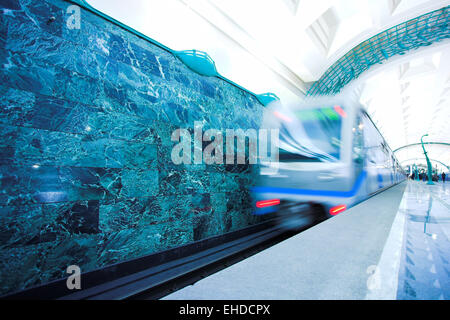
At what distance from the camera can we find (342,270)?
197 centimetres

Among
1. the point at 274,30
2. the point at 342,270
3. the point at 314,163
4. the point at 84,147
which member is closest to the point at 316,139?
the point at 314,163

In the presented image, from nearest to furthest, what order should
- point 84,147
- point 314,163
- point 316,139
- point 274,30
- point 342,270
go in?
1. point 342,270
2. point 84,147
3. point 314,163
4. point 316,139
5. point 274,30

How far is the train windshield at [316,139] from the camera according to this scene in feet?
15.1

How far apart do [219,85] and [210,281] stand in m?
4.07

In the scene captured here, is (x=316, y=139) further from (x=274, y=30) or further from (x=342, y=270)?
(x=274, y=30)

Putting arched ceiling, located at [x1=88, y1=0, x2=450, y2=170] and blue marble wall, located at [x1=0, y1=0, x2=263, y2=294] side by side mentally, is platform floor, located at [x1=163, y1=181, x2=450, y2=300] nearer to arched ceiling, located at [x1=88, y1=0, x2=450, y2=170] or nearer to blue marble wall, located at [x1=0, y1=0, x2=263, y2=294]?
blue marble wall, located at [x1=0, y1=0, x2=263, y2=294]

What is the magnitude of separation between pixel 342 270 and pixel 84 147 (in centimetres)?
319

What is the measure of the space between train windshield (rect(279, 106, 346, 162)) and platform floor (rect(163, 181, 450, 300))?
1916 mm

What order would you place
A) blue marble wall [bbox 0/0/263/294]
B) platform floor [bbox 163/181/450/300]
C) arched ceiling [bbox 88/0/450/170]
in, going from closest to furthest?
platform floor [bbox 163/181/450/300] < blue marble wall [bbox 0/0/263/294] < arched ceiling [bbox 88/0/450/170]

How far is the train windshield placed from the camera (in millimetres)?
4602

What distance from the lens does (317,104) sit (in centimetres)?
486

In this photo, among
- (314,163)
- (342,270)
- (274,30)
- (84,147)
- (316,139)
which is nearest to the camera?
(342,270)

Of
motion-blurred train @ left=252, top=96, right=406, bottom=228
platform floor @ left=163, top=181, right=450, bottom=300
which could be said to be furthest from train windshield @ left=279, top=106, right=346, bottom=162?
platform floor @ left=163, top=181, right=450, bottom=300

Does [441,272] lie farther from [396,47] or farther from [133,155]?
[396,47]
